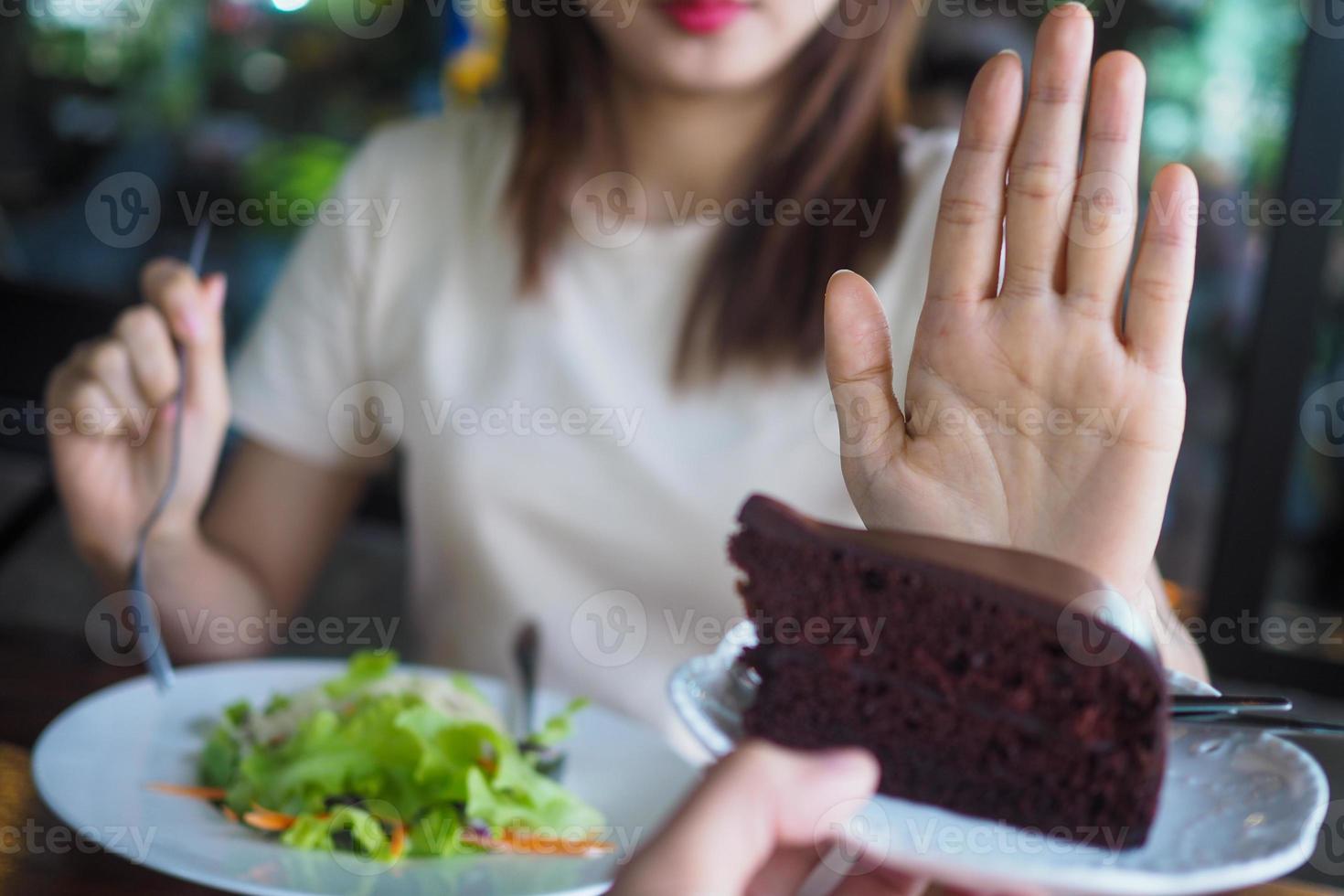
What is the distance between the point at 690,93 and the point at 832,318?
3.03ft

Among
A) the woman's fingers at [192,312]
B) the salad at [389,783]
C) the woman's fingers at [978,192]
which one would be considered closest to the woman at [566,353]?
the woman's fingers at [192,312]

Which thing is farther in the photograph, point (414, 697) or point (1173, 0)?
point (1173, 0)

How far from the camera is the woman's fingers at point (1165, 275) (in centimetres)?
70

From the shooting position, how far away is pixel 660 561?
1505mm

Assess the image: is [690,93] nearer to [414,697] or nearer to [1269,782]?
[414,697]

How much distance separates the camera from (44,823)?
2.97 feet

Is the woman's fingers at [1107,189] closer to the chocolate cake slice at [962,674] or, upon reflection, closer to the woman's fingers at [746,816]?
the chocolate cake slice at [962,674]

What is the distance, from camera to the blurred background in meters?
2.05

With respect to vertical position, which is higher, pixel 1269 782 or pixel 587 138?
pixel 587 138

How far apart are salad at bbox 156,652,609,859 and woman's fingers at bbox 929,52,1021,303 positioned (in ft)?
1.66

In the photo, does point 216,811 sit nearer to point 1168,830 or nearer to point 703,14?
point 1168,830

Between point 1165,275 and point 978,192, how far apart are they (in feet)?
0.41

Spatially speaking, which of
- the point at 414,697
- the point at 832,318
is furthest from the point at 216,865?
the point at 832,318

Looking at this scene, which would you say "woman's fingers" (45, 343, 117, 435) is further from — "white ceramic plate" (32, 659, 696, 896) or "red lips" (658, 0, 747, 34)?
"red lips" (658, 0, 747, 34)
